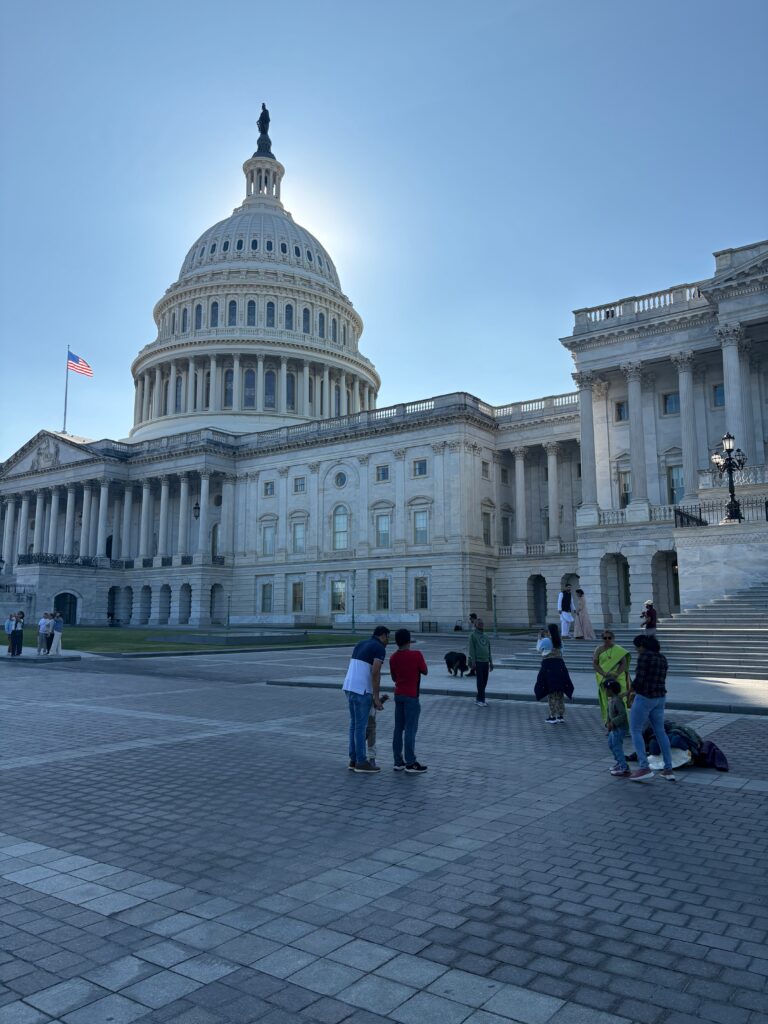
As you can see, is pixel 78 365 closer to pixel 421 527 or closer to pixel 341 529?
pixel 341 529

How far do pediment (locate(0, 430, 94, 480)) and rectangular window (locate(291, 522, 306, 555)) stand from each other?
24.4 m

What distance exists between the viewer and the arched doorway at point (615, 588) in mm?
44125

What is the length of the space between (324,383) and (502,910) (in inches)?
3592

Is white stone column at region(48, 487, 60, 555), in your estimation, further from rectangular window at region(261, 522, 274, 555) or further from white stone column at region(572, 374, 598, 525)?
white stone column at region(572, 374, 598, 525)

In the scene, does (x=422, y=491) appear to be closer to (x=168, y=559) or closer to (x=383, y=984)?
(x=168, y=559)

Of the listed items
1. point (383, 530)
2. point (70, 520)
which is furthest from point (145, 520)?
point (383, 530)

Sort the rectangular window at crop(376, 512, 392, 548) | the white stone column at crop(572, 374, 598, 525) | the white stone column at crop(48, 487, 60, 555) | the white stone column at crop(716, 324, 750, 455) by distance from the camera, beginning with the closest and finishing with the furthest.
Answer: the white stone column at crop(716, 324, 750, 455), the white stone column at crop(572, 374, 598, 525), the rectangular window at crop(376, 512, 392, 548), the white stone column at crop(48, 487, 60, 555)

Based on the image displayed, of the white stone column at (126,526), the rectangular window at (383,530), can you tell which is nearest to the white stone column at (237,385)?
the white stone column at (126,526)

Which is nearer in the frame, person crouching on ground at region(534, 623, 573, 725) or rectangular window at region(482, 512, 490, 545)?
person crouching on ground at region(534, 623, 573, 725)

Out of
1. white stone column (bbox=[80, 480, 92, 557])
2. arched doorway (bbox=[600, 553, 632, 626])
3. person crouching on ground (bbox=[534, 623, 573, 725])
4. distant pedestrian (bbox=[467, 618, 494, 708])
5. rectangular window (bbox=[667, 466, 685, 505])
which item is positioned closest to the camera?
person crouching on ground (bbox=[534, 623, 573, 725])

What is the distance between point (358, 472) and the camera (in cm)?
6831

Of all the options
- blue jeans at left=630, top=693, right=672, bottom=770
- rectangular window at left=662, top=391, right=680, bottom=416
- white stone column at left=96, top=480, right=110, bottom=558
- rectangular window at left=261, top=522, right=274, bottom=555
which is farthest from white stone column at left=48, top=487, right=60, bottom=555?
blue jeans at left=630, top=693, right=672, bottom=770

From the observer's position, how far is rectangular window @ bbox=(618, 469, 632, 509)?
47188 mm

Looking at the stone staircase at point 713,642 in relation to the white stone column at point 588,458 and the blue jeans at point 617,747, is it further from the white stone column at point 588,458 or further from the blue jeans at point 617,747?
the white stone column at point 588,458
